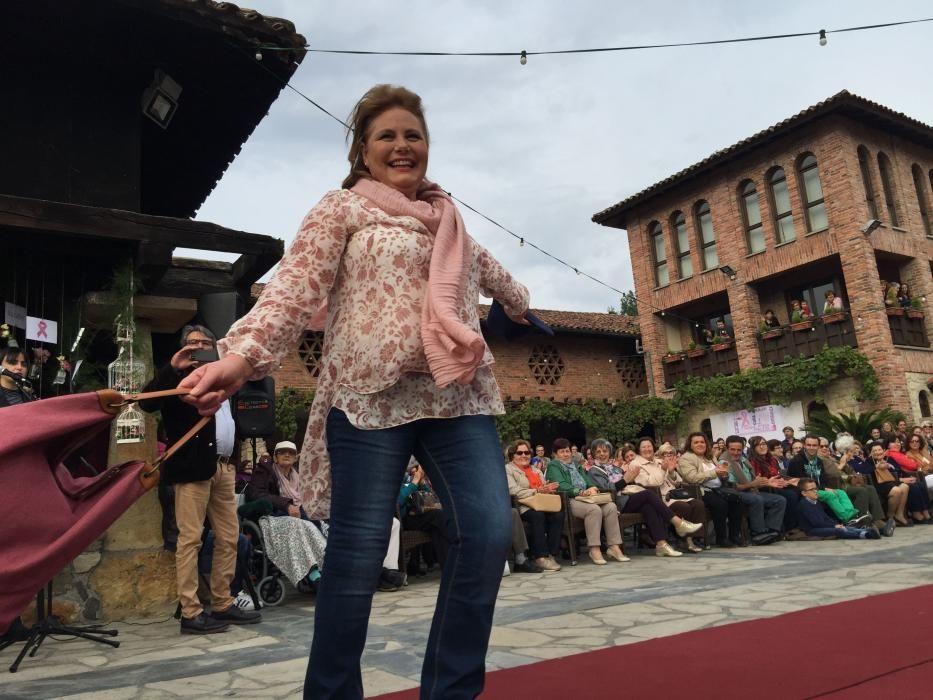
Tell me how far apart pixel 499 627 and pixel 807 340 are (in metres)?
18.5

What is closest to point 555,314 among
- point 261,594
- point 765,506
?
point 765,506

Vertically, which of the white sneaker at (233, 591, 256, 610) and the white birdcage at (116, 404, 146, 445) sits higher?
the white birdcage at (116, 404, 146, 445)

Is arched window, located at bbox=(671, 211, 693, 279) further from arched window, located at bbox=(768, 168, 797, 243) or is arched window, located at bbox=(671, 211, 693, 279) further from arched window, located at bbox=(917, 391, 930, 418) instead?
arched window, located at bbox=(917, 391, 930, 418)

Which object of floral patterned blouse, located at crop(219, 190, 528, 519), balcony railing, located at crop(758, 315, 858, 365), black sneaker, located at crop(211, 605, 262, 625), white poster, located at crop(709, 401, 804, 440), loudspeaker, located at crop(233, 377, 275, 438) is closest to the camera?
floral patterned blouse, located at crop(219, 190, 528, 519)

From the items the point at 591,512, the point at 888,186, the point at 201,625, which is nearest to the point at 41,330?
the point at 201,625

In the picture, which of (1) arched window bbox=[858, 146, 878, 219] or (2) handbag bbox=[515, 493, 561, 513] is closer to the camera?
(2) handbag bbox=[515, 493, 561, 513]

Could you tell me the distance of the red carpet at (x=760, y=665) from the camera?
233 centimetres

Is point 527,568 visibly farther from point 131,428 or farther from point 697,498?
point 131,428

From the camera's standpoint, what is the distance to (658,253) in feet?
80.6

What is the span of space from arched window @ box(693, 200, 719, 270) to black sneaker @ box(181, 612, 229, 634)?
67.7ft

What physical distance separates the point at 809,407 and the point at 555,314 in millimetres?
7982

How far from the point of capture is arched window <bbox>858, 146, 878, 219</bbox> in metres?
20.0

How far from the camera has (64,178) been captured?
6.27 m

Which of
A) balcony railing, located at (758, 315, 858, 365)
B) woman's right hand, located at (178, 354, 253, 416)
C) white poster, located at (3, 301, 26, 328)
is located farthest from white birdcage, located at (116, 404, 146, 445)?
balcony railing, located at (758, 315, 858, 365)
